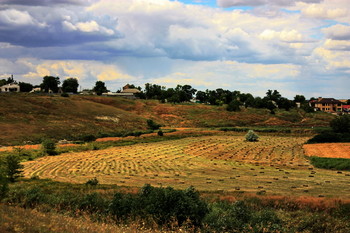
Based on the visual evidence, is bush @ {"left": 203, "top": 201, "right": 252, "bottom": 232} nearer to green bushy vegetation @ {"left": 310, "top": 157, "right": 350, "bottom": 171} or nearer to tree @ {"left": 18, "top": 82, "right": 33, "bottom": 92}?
green bushy vegetation @ {"left": 310, "top": 157, "right": 350, "bottom": 171}

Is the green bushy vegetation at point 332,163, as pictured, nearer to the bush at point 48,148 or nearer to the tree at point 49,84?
the bush at point 48,148

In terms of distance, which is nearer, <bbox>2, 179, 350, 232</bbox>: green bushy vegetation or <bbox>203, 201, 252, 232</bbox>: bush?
<bbox>203, 201, 252, 232</bbox>: bush

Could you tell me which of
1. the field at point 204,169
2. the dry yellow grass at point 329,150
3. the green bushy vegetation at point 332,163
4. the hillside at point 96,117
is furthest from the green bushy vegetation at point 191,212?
the hillside at point 96,117

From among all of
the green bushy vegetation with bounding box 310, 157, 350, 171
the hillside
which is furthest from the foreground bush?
the hillside

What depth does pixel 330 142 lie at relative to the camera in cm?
7138

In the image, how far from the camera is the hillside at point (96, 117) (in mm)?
83188

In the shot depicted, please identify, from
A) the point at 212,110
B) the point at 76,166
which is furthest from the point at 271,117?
the point at 76,166

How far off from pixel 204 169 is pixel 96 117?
6878 cm

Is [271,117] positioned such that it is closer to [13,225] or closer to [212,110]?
[212,110]

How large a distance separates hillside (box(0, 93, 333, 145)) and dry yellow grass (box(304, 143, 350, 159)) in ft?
164

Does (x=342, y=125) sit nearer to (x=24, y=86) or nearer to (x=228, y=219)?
(x=228, y=219)

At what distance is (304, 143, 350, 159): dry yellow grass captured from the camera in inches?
2188

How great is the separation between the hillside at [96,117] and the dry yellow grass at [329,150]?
49965mm

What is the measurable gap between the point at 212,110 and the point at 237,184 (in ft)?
342
